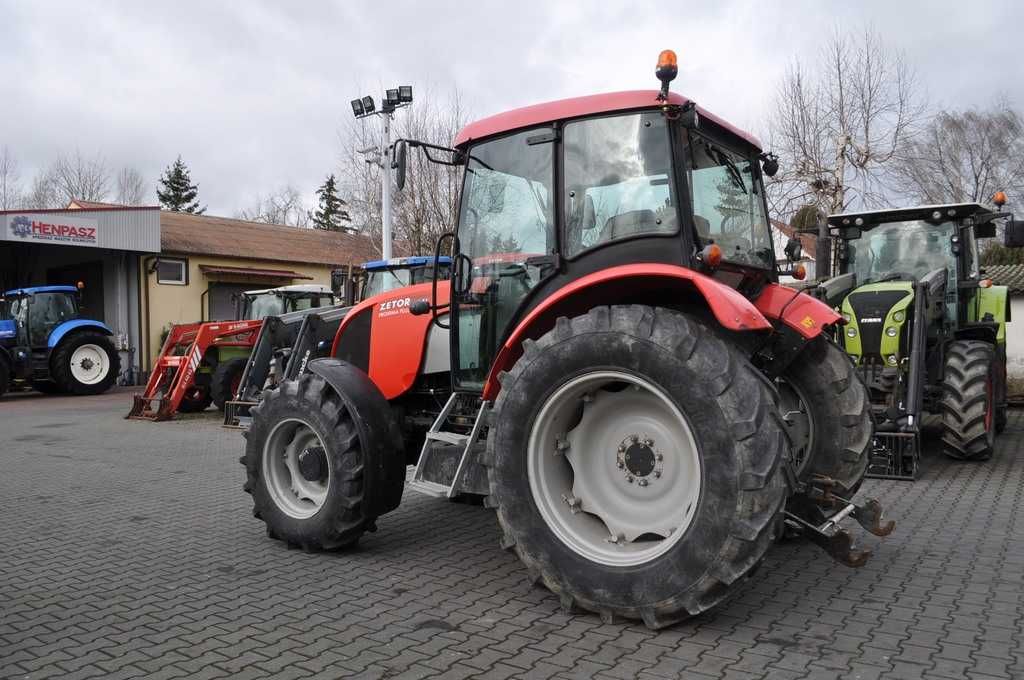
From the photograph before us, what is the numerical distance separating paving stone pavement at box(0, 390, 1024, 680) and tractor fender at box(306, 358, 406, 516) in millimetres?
A: 424

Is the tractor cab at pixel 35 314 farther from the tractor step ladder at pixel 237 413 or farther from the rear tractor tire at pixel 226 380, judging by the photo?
the tractor step ladder at pixel 237 413

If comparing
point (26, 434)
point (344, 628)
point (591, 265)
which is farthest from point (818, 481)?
point (26, 434)

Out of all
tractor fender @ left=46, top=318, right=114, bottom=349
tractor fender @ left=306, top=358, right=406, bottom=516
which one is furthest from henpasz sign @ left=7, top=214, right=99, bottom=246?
tractor fender @ left=306, top=358, right=406, bottom=516

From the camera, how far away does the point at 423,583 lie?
14.8 feet

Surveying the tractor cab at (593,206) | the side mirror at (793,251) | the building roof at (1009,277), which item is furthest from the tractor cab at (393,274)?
the building roof at (1009,277)

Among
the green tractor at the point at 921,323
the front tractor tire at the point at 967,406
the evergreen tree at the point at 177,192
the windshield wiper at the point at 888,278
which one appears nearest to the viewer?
the green tractor at the point at 921,323

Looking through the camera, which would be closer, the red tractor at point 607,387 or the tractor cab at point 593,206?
the red tractor at point 607,387

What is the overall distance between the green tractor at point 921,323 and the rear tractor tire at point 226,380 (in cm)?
957

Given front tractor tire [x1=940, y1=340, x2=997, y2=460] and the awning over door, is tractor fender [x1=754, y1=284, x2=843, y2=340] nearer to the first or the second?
front tractor tire [x1=940, y1=340, x2=997, y2=460]

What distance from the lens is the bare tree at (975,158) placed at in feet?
88.7

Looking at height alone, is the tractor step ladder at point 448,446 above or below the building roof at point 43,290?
below

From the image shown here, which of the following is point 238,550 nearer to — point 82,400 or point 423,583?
point 423,583

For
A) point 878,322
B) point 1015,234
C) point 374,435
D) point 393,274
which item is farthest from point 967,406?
point 393,274

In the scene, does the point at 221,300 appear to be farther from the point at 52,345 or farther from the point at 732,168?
the point at 732,168
